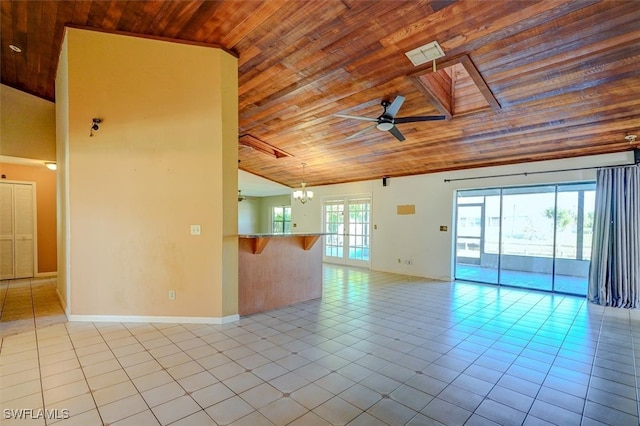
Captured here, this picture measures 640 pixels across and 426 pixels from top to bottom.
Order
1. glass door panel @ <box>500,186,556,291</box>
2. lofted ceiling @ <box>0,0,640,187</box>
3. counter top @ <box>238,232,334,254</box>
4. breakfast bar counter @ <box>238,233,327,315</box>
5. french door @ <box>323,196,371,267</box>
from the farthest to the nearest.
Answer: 1. french door @ <box>323,196,371,267</box>
2. glass door panel @ <box>500,186,556,291</box>
3. breakfast bar counter @ <box>238,233,327,315</box>
4. counter top @ <box>238,232,334,254</box>
5. lofted ceiling @ <box>0,0,640,187</box>

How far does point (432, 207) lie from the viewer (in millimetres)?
7078

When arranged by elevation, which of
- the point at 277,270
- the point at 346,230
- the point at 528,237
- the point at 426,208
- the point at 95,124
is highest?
the point at 95,124

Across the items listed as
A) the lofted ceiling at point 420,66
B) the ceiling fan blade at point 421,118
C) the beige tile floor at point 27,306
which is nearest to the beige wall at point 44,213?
the beige tile floor at point 27,306

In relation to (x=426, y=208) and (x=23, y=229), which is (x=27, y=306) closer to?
(x=23, y=229)

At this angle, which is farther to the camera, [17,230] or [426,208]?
[426,208]

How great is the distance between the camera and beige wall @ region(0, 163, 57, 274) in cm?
650

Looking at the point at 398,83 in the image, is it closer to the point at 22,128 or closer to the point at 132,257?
the point at 132,257

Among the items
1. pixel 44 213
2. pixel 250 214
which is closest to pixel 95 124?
pixel 44 213

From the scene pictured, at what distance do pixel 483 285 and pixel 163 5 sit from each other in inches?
276

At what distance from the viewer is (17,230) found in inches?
249

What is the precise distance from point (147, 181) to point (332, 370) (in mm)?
3080

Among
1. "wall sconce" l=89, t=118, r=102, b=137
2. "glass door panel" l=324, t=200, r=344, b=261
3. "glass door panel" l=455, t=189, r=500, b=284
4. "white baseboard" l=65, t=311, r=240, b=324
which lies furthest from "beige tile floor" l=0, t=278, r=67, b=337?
"glass door panel" l=455, t=189, r=500, b=284

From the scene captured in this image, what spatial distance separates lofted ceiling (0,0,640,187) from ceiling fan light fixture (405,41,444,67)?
0.07 meters

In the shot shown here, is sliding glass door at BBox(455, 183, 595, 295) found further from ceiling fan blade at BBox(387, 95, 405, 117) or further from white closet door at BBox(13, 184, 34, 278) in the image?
white closet door at BBox(13, 184, 34, 278)
